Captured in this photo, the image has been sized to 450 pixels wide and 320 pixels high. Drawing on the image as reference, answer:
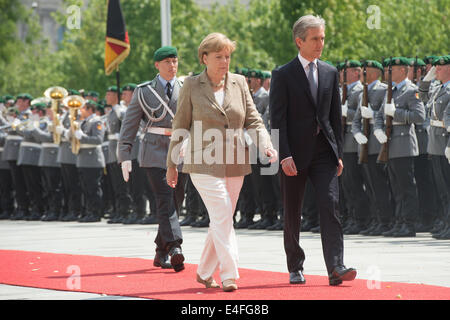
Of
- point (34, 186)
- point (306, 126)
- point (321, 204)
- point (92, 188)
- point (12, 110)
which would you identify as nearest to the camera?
point (321, 204)

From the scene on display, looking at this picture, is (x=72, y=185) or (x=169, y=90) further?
(x=72, y=185)

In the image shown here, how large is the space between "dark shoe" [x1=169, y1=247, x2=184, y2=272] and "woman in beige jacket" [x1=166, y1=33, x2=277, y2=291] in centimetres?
137

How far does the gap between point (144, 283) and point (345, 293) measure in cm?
189

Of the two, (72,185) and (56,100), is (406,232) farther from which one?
(56,100)

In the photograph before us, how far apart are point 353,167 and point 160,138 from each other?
4973mm

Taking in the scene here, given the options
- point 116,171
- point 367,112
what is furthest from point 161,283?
point 116,171

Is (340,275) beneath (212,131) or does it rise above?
beneath

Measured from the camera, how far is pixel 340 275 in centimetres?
833

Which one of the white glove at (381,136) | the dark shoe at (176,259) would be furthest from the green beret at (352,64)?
the dark shoe at (176,259)

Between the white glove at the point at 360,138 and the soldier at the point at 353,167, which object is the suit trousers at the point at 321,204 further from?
the soldier at the point at 353,167

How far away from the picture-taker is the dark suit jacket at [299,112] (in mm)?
8641

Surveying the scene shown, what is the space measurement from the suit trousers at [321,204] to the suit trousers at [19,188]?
43.7 feet

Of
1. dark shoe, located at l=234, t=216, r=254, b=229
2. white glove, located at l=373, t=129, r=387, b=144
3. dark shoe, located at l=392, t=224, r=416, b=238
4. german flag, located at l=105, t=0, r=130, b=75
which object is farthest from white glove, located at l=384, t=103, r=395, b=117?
german flag, located at l=105, t=0, r=130, b=75
